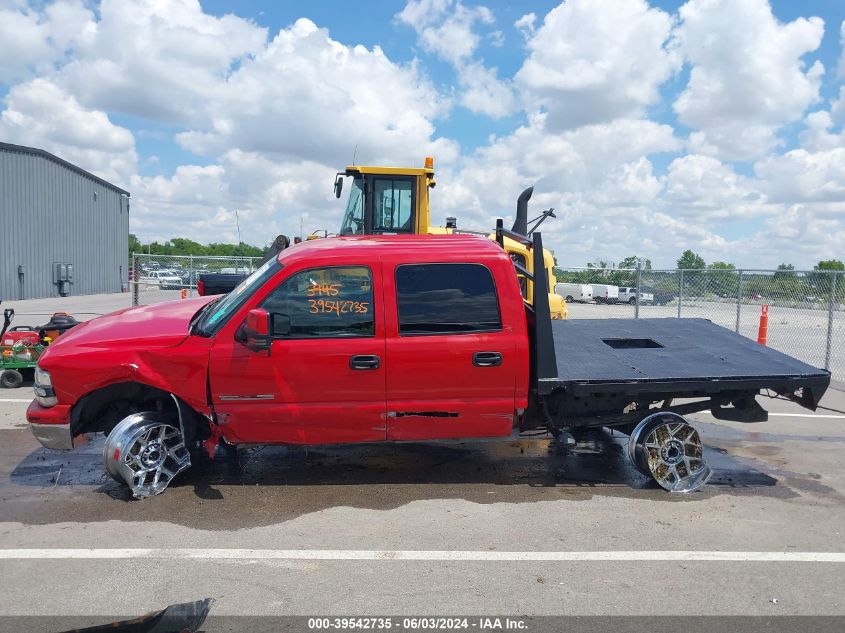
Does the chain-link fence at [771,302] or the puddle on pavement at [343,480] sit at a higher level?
the chain-link fence at [771,302]

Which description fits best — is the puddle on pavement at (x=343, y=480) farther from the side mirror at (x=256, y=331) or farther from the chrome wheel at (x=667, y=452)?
the side mirror at (x=256, y=331)

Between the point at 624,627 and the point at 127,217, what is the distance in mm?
47682

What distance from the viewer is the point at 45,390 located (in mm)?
5152

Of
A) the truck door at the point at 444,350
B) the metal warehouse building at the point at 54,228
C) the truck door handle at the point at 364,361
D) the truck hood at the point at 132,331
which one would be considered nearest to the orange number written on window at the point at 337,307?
the truck door at the point at 444,350

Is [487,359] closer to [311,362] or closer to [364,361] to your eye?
[364,361]

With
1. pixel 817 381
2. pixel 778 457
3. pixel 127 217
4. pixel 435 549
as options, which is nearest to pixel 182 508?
pixel 435 549

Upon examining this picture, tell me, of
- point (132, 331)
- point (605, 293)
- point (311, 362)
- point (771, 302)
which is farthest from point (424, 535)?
point (605, 293)

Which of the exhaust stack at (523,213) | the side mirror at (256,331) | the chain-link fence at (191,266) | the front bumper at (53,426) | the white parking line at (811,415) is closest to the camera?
the side mirror at (256,331)

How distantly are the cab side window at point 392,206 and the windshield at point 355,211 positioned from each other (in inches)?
10.0

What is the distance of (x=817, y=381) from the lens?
551cm

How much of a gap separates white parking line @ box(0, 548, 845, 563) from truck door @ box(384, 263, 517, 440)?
123 cm

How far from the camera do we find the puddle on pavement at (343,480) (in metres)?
5.02

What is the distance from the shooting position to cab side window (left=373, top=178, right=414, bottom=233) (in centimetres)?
1145

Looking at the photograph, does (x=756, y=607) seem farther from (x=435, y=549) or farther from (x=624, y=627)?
(x=435, y=549)
